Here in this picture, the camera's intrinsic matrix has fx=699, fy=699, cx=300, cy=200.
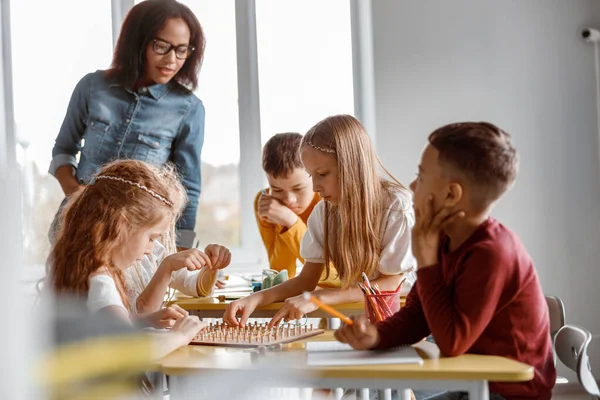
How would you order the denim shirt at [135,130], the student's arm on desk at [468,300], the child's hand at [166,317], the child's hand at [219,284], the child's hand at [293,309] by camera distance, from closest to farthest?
the student's arm on desk at [468,300], the child's hand at [166,317], the child's hand at [293,309], the child's hand at [219,284], the denim shirt at [135,130]

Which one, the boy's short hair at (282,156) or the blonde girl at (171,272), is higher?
the boy's short hair at (282,156)

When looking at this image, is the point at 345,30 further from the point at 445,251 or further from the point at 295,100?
the point at 445,251

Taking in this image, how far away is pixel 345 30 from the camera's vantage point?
105 inches

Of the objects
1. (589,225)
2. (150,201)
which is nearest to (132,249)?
(150,201)

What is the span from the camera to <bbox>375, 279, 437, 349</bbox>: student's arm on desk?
912 mm

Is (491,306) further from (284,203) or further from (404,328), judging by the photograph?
(284,203)

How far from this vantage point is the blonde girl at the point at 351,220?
146 centimetres

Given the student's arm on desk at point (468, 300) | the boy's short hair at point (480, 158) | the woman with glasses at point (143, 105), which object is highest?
the woman with glasses at point (143, 105)

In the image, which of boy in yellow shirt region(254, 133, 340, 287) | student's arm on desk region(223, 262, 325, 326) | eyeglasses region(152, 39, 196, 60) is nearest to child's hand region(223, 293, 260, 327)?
student's arm on desk region(223, 262, 325, 326)

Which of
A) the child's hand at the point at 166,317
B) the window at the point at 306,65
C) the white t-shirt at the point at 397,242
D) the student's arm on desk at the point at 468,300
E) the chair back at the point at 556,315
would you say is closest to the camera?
the student's arm on desk at the point at 468,300

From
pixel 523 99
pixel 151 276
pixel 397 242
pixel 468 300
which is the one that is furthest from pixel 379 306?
pixel 523 99

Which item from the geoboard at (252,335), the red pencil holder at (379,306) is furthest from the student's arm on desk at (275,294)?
the red pencil holder at (379,306)

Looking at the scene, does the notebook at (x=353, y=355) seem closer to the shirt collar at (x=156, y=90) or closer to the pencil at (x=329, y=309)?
the pencil at (x=329, y=309)

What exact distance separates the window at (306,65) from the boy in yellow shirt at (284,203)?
475 mm
